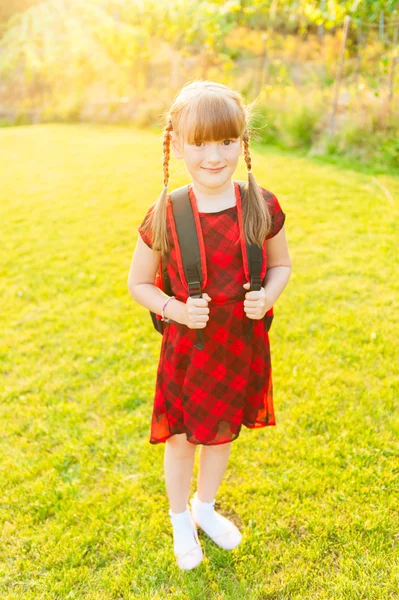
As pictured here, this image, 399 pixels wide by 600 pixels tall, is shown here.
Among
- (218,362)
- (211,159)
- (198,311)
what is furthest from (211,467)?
(211,159)

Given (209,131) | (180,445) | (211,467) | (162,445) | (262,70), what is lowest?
(162,445)

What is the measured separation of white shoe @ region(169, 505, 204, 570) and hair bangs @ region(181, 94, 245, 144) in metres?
1.58

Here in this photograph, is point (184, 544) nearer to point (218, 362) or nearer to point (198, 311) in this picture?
point (218, 362)

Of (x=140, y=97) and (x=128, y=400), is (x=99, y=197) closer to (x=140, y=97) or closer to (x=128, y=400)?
(x=128, y=400)

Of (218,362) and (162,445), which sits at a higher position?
(218,362)

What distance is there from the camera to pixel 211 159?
1.59 metres

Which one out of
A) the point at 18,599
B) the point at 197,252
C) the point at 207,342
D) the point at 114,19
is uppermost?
the point at 114,19

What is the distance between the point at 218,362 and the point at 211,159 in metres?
0.71

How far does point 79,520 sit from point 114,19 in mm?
13973

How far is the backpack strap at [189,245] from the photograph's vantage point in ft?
5.51

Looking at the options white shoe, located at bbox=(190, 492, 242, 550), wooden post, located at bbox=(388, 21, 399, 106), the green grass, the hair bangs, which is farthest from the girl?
wooden post, located at bbox=(388, 21, 399, 106)

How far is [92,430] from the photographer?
2.92 metres

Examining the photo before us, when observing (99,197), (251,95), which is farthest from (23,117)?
(99,197)

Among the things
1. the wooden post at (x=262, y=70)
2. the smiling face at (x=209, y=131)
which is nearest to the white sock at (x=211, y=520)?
the smiling face at (x=209, y=131)
